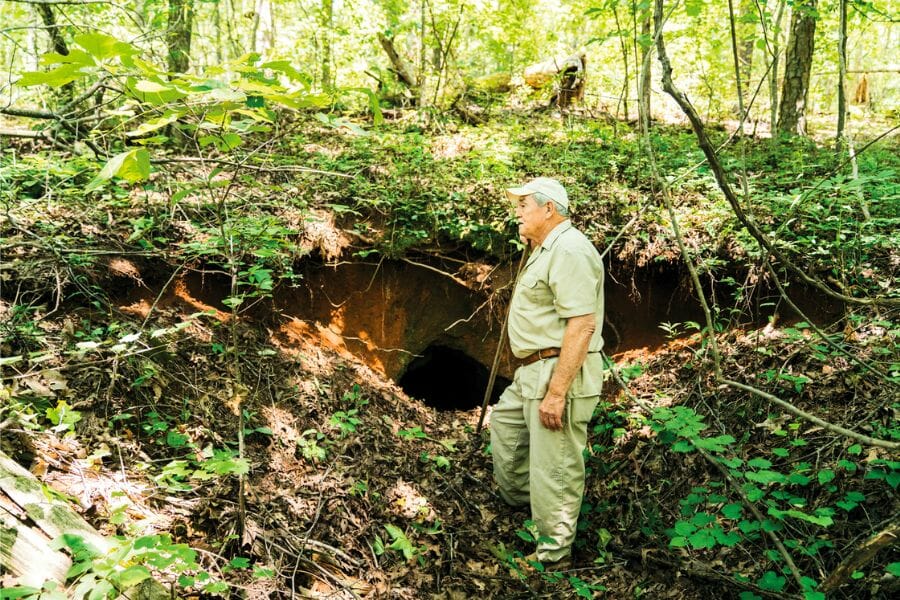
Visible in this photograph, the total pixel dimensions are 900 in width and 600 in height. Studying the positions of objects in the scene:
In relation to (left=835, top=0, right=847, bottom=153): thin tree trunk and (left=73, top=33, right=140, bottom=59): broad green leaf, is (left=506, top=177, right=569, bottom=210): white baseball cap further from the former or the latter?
(left=73, top=33, right=140, bottom=59): broad green leaf

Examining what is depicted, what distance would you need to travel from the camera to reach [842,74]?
4645 mm

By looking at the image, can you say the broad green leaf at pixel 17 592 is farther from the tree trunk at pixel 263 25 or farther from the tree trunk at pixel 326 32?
the tree trunk at pixel 263 25

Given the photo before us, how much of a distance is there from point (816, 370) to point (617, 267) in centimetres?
220

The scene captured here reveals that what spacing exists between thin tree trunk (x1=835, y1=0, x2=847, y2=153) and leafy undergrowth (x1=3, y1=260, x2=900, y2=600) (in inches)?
92.0

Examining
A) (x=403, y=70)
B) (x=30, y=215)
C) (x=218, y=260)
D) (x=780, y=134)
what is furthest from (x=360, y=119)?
(x=780, y=134)

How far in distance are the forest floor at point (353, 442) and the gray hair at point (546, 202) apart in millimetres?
1531

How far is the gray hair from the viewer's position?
11.9 feet

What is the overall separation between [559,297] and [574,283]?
131 mm

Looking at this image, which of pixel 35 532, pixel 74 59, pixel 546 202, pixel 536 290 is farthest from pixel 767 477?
pixel 74 59

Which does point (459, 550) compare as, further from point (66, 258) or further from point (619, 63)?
point (619, 63)

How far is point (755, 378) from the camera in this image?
166 inches

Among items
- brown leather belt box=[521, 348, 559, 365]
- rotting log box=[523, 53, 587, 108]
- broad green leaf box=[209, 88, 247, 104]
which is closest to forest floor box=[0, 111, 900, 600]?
brown leather belt box=[521, 348, 559, 365]

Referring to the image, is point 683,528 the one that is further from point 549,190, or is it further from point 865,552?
point 549,190

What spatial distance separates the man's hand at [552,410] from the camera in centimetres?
336
